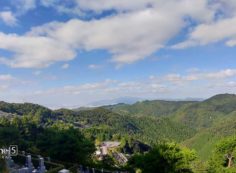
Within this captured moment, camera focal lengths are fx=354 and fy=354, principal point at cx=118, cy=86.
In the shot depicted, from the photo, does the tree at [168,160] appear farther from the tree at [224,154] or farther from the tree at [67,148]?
the tree at [224,154]

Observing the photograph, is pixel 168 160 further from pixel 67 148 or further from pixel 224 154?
pixel 224 154

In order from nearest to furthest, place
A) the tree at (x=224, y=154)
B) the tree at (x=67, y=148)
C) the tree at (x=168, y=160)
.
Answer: the tree at (x=67, y=148)
the tree at (x=168, y=160)
the tree at (x=224, y=154)

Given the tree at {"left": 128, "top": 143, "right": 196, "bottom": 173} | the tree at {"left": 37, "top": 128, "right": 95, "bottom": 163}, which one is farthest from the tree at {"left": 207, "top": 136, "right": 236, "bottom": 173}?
the tree at {"left": 37, "top": 128, "right": 95, "bottom": 163}

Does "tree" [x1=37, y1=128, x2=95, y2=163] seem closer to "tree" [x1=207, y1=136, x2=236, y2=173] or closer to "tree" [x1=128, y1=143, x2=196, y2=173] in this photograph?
"tree" [x1=128, y1=143, x2=196, y2=173]

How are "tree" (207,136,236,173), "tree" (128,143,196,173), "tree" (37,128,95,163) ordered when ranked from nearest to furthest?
1. "tree" (37,128,95,163)
2. "tree" (128,143,196,173)
3. "tree" (207,136,236,173)

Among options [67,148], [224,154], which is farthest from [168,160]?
[224,154]

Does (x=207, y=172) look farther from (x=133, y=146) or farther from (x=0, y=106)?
(x=0, y=106)

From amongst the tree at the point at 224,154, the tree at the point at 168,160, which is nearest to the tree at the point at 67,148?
the tree at the point at 168,160

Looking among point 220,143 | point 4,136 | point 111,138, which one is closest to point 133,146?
point 111,138
